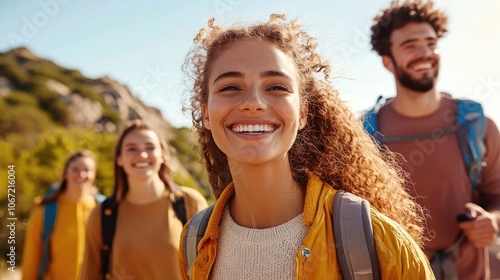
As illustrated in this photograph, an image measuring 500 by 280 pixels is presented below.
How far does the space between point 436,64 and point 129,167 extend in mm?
2483

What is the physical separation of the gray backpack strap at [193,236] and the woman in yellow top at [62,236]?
127 inches

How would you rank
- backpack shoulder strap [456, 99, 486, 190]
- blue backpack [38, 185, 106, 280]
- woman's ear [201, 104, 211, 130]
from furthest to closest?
blue backpack [38, 185, 106, 280] < backpack shoulder strap [456, 99, 486, 190] < woman's ear [201, 104, 211, 130]

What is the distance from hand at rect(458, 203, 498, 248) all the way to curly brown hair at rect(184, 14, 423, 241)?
91cm

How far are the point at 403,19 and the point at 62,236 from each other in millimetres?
3761

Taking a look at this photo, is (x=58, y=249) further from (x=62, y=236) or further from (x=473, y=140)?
(x=473, y=140)

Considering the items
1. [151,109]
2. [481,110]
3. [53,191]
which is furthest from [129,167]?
[151,109]

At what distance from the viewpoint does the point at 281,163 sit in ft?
7.70

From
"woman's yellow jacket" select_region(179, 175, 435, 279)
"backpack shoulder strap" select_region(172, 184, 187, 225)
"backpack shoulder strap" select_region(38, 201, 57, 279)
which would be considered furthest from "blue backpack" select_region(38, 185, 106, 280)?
"woman's yellow jacket" select_region(179, 175, 435, 279)

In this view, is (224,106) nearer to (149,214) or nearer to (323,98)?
(323,98)

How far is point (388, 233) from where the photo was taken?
74.0 inches

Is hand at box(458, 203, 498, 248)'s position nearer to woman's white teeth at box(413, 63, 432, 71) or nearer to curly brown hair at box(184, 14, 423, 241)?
curly brown hair at box(184, 14, 423, 241)

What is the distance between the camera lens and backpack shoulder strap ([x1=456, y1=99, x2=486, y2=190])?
350 cm

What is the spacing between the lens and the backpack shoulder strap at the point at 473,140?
350cm

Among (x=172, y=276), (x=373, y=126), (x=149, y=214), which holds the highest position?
(x=373, y=126)
